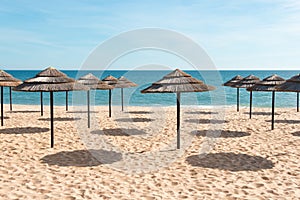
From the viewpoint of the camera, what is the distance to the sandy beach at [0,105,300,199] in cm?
523

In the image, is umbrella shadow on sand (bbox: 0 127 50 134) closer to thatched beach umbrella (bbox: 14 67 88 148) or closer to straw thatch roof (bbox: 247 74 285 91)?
thatched beach umbrella (bbox: 14 67 88 148)

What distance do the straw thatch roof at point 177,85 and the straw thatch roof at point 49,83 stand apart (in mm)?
2065

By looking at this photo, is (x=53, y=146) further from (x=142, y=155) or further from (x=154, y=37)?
(x=154, y=37)

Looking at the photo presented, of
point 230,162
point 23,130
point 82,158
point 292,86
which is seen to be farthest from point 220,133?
point 23,130

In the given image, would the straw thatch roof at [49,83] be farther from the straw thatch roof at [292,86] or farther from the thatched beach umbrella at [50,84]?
the straw thatch roof at [292,86]

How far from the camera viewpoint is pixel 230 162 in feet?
22.8

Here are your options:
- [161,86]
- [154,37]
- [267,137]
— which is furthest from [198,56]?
[267,137]

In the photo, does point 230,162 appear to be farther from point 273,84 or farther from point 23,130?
point 23,130

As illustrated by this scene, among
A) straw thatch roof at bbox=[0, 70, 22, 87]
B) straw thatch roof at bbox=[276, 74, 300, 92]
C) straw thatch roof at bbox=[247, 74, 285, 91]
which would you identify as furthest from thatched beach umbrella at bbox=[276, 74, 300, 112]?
straw thatch roof at bbox=[0, 70, 22, 87]

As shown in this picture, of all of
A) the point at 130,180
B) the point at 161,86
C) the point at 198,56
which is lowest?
the point at 130,180

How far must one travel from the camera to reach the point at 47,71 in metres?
8.43

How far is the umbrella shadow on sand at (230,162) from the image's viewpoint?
657 centimetres

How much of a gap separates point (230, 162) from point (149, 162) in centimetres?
180

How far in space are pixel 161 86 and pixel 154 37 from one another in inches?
85.0
